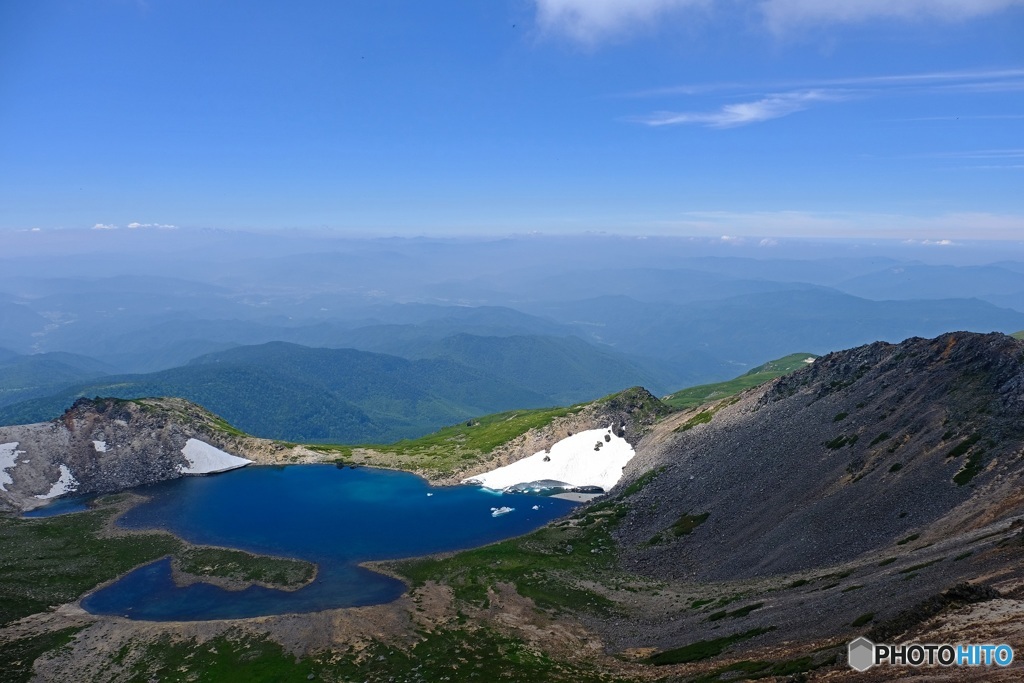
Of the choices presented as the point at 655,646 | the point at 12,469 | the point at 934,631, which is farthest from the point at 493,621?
the point at 12,469

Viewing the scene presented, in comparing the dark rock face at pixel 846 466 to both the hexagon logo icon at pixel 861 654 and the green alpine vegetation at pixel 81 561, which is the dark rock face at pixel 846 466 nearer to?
the hexagon logo icon at pixel 861 654

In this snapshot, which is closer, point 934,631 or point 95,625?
point 934,631

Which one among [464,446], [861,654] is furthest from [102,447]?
[861,654]

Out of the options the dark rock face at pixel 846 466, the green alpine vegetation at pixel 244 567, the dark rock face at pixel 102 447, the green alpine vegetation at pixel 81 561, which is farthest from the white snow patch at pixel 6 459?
the dark rock face at pixel 846 466

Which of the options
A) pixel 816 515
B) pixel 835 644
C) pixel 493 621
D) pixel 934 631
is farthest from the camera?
pixel 816 515

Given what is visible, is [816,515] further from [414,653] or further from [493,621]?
[414,653]

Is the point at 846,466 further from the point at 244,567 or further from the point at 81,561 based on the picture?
the point at 81,561

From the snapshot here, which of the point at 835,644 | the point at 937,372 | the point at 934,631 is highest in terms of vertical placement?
the point at 937,372
